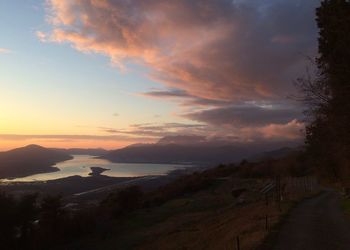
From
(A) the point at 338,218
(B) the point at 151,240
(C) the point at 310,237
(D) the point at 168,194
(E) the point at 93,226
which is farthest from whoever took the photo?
(D) the point at 168,194

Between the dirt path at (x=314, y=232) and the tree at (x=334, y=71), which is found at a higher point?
the tree at (x=334, y=71)

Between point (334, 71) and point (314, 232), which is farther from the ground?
point (334, 71)

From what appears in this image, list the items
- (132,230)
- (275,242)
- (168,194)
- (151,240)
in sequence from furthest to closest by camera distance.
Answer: (168,194) → (132,230) → (151,240) → (275,242)

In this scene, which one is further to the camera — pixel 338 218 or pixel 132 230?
pixel 132 230

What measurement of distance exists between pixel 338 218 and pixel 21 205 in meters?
41.3

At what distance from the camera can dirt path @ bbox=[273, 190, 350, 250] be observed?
2028cm

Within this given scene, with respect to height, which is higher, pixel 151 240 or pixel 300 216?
pixel 300 216

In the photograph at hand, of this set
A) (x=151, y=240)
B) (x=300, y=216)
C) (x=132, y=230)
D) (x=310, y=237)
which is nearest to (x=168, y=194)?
(x=132, y=230)

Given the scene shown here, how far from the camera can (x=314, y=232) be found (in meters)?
24.2

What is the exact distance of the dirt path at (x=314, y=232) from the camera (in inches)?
798

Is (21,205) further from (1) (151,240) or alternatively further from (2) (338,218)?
(2) (338,218)

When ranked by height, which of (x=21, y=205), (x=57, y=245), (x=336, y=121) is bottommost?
(x=57, y=245)

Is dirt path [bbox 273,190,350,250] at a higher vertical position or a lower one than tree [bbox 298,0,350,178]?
lower

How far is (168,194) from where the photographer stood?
90188 mm
